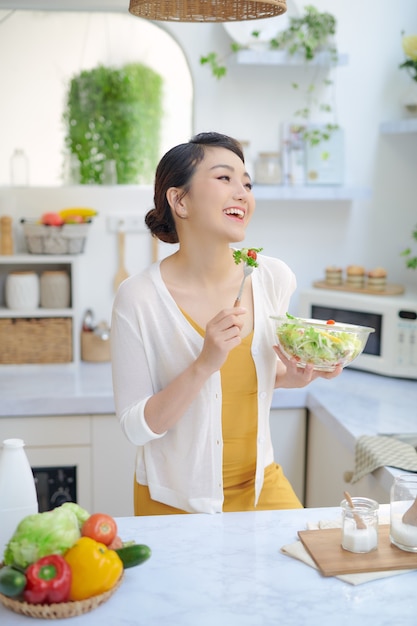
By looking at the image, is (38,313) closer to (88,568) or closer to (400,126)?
(400,126)

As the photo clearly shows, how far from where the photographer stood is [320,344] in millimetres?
1725

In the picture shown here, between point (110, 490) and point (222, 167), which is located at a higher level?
point (222, 167)

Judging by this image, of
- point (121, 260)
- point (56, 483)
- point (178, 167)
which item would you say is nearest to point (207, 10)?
point (178, 167)

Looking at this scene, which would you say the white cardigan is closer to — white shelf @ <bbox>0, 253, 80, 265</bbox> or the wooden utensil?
white shelf @ <bbox>0, 253, 80, 265</bbox>

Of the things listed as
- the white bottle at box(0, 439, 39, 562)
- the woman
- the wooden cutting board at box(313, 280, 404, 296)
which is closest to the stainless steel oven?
the woman

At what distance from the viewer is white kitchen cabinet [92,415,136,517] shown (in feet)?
9.37

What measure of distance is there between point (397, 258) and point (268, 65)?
95cm

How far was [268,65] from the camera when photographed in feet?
11.0

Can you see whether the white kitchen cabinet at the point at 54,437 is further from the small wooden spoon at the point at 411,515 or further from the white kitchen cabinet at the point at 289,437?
the small wooden spoon at the point at 411,515

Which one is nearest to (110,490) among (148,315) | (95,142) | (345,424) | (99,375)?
(99,375)

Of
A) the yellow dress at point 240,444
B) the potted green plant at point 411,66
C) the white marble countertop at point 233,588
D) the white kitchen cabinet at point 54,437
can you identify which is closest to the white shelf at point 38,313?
the white kitchen cabinet at point 54,437

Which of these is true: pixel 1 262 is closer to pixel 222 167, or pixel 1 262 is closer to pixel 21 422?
pixel 21 422

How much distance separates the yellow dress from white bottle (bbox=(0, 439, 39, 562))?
0.53m

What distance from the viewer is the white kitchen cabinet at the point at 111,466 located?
9.37ft
